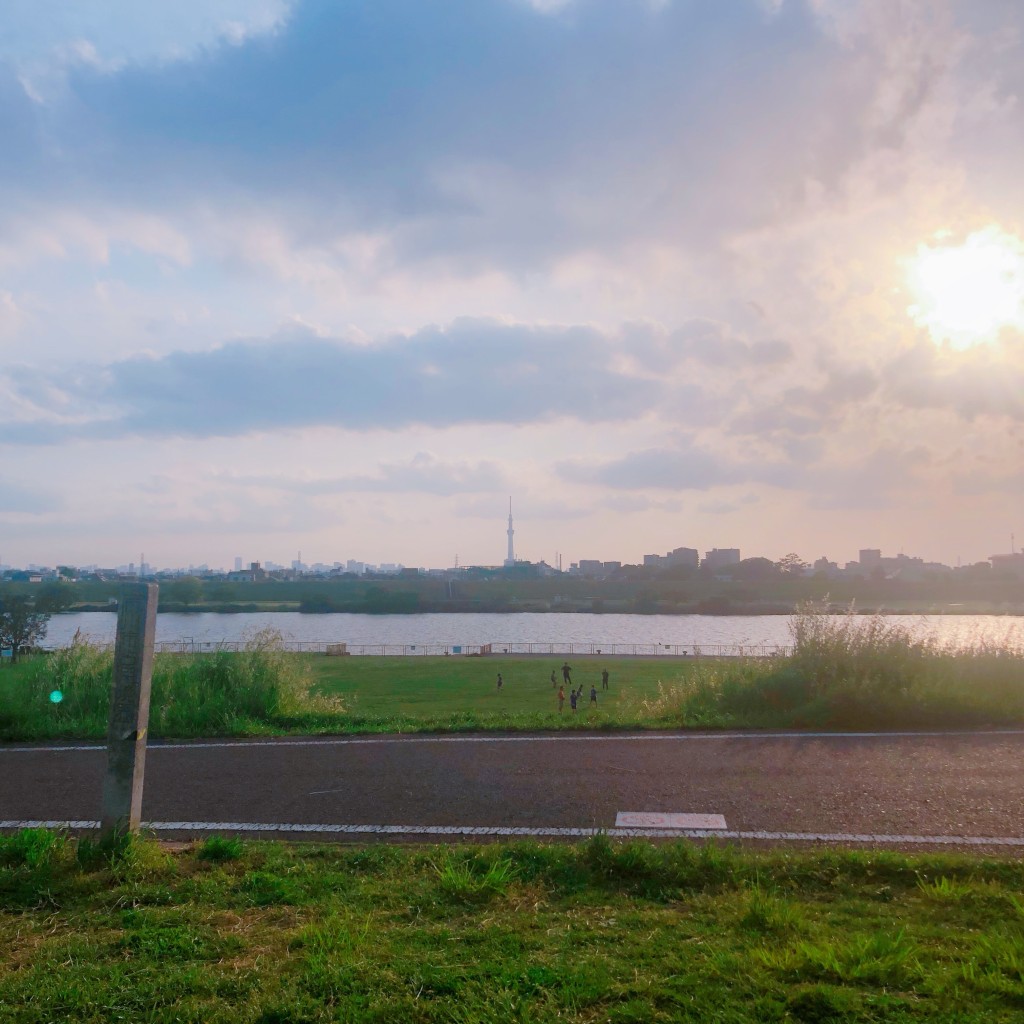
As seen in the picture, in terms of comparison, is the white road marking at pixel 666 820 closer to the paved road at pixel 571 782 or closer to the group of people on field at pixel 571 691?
the paved road at pixel 571 782

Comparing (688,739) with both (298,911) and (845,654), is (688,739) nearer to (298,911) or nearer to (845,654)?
(845,654)

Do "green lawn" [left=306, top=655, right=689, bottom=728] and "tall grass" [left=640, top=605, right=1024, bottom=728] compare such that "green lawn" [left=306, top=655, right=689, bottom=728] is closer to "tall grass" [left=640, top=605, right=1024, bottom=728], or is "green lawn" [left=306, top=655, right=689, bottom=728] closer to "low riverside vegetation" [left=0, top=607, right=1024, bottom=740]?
"low riverside vegetation" [left=0, top=607, right=1024, bottom=740]

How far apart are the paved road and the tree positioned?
156 feet

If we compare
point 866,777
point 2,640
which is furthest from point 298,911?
point 2,640

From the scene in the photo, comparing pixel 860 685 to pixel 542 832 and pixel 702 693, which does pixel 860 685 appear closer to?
pixel 702 693

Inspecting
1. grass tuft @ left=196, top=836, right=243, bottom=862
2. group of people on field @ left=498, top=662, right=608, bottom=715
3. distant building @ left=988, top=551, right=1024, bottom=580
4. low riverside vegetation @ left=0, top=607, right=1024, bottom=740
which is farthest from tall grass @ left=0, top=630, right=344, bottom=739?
distant building @ left=988, top=551, right=1024, bottom=580

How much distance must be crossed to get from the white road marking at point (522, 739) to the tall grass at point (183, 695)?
2.77ft

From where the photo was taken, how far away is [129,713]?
5605 mm

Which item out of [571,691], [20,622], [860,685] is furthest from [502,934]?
[20,622]

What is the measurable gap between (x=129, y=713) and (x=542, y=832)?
285 cm

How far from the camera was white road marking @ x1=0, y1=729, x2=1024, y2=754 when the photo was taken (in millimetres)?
9266

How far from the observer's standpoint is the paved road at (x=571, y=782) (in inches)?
254

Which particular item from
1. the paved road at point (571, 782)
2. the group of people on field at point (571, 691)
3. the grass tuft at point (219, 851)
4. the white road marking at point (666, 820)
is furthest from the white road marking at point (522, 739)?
the group of people on field at point (571, 691)

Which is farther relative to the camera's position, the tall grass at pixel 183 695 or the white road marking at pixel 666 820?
the tall grass at pixel 183 695
